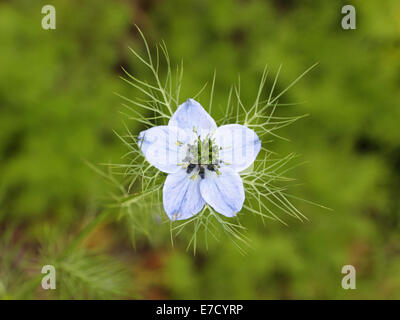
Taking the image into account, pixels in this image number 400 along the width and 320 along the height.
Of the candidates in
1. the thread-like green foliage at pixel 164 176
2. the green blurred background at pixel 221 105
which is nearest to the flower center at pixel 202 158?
the thread-like green foliage at pixel 164 176

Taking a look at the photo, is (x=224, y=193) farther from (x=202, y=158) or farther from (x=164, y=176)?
(x=164, y=176)

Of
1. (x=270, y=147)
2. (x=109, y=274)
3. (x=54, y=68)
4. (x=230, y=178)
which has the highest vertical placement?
(x=54, y=68)

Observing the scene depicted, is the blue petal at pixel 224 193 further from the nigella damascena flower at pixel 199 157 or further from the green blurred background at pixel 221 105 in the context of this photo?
the green blurred background at pixel 221 105

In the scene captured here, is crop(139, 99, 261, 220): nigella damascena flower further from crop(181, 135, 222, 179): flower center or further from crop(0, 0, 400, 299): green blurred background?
crop(0, 0, 400, 299): green blurred background

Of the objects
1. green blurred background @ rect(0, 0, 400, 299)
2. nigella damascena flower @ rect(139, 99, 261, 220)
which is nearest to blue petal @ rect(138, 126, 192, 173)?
nigella damascena flower @ rect(139, 99, 261, 220)

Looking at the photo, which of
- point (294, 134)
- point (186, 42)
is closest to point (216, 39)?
point (186, 42)

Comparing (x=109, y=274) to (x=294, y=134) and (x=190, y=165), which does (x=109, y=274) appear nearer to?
(x=190, y=165)

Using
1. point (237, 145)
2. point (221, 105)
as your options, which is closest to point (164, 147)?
point (237, 145)
